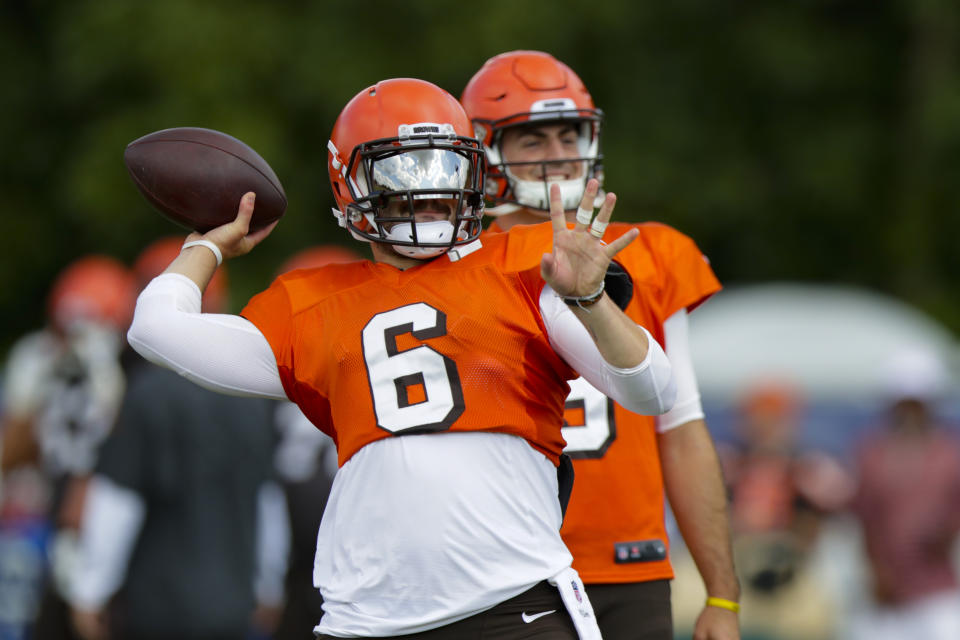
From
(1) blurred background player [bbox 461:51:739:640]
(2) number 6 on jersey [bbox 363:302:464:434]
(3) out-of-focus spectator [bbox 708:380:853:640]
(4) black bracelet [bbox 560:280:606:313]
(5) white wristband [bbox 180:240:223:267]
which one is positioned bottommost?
(3) out-of-focus spectator [bbox 708:380:853:640]

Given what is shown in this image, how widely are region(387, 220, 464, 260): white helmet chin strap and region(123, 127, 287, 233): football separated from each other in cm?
33

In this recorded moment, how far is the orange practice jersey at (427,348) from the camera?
295 cm

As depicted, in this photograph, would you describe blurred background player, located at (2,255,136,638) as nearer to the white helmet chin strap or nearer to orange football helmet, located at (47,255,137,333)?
orange football helmet, located at (47,255,137,333)

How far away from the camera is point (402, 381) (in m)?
2.96

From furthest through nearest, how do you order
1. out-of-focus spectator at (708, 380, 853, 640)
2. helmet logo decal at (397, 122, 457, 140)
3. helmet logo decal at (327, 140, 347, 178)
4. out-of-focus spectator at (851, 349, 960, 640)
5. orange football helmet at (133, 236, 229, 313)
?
out-of-focus spectator at (708, 380, 853, 640) → out-of-focus spectator at (851, 349, 960, 640) → orange football helmet at (133, 236, 229, 313) → helmet logo decal at (327, 140, 347, 178) → helmet logo decal at (397, 122, 457, 140)

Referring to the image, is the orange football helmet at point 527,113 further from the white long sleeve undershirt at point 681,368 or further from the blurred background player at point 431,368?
the blurred background player at point 431,368

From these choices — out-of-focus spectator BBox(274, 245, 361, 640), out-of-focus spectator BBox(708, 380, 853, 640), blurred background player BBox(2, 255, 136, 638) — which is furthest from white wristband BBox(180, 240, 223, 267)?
out-of-focus spectator BBox(708, 380, 853, 640)

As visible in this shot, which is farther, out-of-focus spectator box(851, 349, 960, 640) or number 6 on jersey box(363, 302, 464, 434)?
out-of-focus spectator box(851, 349, 960, 640)

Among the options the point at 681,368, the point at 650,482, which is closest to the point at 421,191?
the point at 681,368

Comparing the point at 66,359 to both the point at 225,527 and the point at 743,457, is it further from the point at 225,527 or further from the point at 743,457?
the point at 743,457

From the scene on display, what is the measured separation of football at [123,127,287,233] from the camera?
324cm

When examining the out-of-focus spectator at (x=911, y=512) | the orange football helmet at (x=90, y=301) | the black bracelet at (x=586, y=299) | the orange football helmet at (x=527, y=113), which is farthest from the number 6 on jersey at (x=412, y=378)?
the out-of-focus spectator at (x=911, y=512)

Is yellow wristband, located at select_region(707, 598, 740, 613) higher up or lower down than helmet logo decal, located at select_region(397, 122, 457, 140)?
lower down

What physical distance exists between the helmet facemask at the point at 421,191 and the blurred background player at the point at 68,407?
11.3 feet
